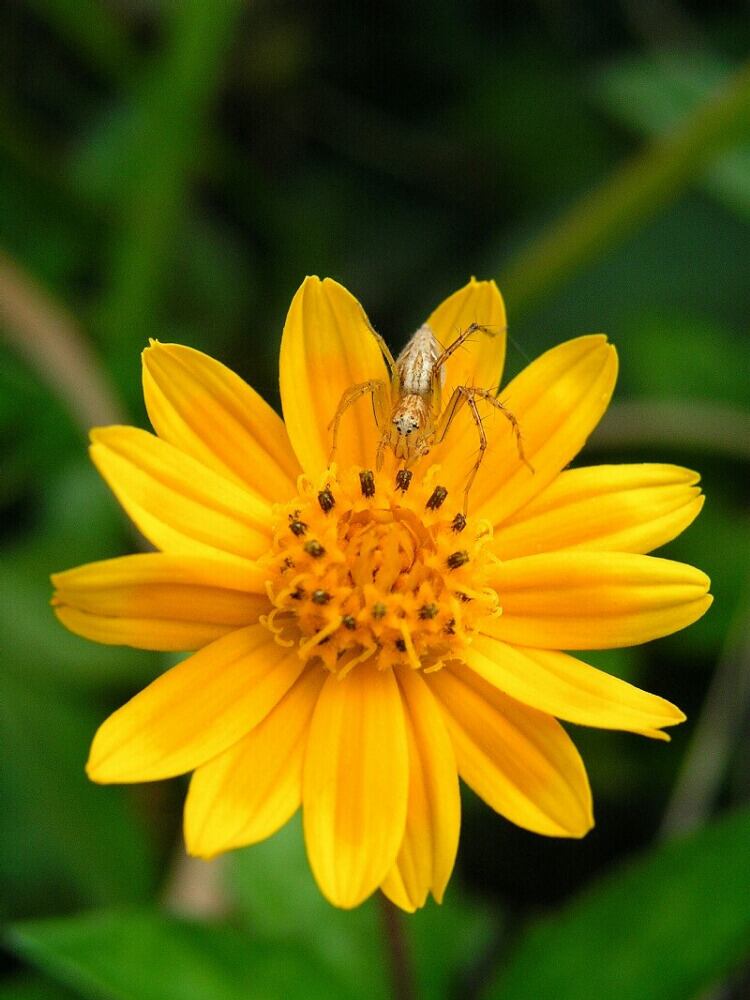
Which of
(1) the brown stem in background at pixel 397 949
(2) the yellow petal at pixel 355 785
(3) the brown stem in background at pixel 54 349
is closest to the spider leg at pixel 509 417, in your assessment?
(2) the yellow petal at pixel 355 785

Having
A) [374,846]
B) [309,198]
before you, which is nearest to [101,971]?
[374,846]

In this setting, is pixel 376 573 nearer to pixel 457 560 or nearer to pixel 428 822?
pixel 457 560

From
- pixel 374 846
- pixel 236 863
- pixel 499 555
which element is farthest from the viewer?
pixel 236 863

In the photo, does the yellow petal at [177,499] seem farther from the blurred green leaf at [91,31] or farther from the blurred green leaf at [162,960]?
the blurred green leaf at [91,31]

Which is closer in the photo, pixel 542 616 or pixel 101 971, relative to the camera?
pixel 542 616

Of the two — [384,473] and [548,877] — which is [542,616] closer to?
[384,473]

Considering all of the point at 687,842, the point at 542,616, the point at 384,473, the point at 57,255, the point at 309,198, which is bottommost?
the point at 687,842
